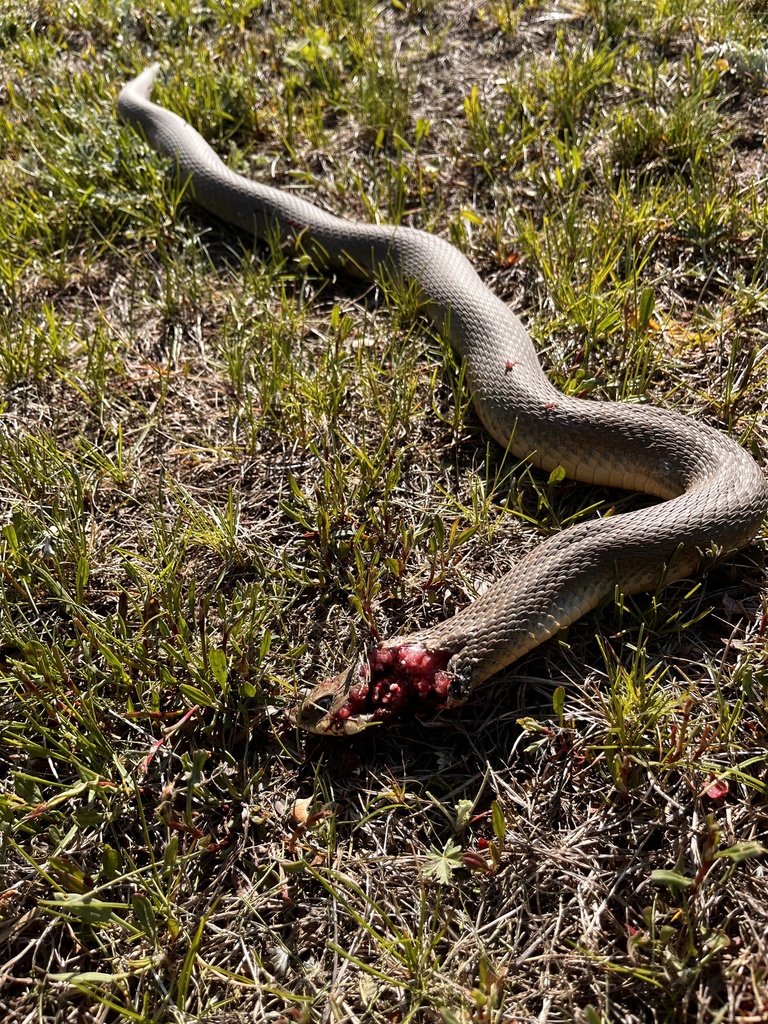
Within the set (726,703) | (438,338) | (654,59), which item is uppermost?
(654,59)

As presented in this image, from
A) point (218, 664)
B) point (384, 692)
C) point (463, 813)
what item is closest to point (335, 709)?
point (384, 692)

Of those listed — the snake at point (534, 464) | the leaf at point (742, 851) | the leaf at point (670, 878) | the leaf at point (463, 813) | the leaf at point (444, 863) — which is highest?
the snake at point (534, 464)

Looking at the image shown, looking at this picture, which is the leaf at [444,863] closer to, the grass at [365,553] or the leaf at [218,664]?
the grass at [365,553]

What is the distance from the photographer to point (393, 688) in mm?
2795

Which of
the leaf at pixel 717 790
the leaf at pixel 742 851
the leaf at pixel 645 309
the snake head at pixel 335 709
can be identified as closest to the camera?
the leaf at pixel 742 851

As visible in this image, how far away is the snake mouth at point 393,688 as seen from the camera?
2.76 meters

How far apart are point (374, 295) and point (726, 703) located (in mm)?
2946

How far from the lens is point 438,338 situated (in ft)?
13.5

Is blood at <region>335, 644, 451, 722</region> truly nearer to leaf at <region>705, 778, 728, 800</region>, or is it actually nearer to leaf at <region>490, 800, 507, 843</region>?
leaf at <region>490, 800, 507, 843</region>

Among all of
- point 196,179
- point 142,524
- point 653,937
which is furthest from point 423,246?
point 653,937

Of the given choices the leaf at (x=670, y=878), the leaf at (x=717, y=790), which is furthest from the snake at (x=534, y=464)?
the leaf at (x=670, y=878)

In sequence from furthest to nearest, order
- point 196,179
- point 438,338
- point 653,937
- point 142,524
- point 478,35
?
1. point 478,35
2. point 196,179
3. point 438,338
4. point 142,524
5. point 653,937

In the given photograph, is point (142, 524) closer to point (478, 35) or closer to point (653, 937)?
point (653, 937)

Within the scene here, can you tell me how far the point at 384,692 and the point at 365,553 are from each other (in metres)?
0.72
